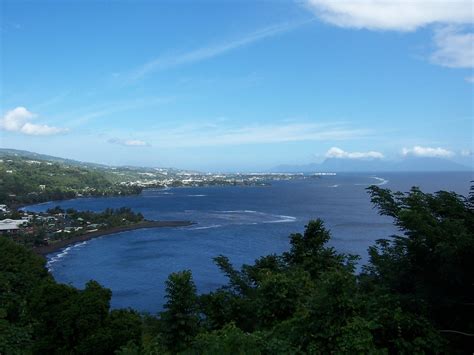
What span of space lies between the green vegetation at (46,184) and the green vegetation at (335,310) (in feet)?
217

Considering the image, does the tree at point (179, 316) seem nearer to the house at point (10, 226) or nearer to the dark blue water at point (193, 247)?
the dark blue water at point (193, 247)

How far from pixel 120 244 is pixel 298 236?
100 feet

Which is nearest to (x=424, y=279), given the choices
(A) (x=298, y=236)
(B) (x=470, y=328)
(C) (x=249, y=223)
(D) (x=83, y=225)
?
(B) (x=470, y=328)

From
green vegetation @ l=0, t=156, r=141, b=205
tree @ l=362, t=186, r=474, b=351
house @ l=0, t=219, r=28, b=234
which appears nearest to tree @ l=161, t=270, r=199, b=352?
tree @ l=362, t=186, r=474, b=351

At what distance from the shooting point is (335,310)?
575cm

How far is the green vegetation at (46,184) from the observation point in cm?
7273

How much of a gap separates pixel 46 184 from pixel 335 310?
90128 mm

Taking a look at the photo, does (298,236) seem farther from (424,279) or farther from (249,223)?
(249,223)

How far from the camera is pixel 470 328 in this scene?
540 centimetres

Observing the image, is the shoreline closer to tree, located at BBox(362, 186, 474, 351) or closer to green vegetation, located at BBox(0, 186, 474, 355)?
green vegetation, located at BBox(0, 186, 474, 355)

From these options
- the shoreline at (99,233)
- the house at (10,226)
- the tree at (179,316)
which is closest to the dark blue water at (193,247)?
the shoreline at (99,233)

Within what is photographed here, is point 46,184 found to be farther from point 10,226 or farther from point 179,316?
point 179,316

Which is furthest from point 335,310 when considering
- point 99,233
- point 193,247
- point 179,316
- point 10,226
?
point 10,226

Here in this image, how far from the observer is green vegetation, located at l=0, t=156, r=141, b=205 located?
72.7 meters
